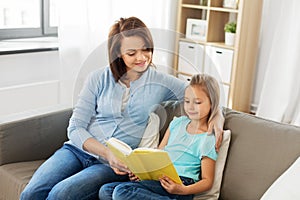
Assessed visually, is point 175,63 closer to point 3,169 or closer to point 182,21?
point 3,169

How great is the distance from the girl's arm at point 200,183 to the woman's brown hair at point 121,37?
0.47 meters

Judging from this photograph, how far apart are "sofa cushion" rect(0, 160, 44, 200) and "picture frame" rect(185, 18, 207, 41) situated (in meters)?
2.33

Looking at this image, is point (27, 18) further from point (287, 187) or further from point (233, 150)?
point (287, 187)

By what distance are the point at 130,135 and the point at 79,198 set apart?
0.31m

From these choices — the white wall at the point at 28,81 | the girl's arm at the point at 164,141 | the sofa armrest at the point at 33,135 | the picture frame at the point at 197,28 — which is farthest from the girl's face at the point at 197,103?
the picture frame at the point at 197,28

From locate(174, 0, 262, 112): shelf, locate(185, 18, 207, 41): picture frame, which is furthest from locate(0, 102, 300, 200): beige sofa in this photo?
locate(185, 18, 207, 41): picture frame

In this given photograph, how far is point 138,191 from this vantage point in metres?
1.52

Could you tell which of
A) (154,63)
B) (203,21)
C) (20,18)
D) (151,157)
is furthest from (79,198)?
(203,21)

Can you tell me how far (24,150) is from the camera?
1.96m

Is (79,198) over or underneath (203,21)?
underneath

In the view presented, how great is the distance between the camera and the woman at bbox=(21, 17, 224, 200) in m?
1.62

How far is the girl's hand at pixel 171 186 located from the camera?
152 cm

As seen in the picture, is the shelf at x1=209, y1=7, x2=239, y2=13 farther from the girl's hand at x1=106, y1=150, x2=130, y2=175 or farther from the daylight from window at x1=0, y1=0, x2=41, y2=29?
the girl's hand at x1=106, y1=150, x2=130, y2=175

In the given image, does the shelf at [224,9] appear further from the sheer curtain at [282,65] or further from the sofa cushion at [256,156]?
the sofa cushion at [256,156]
